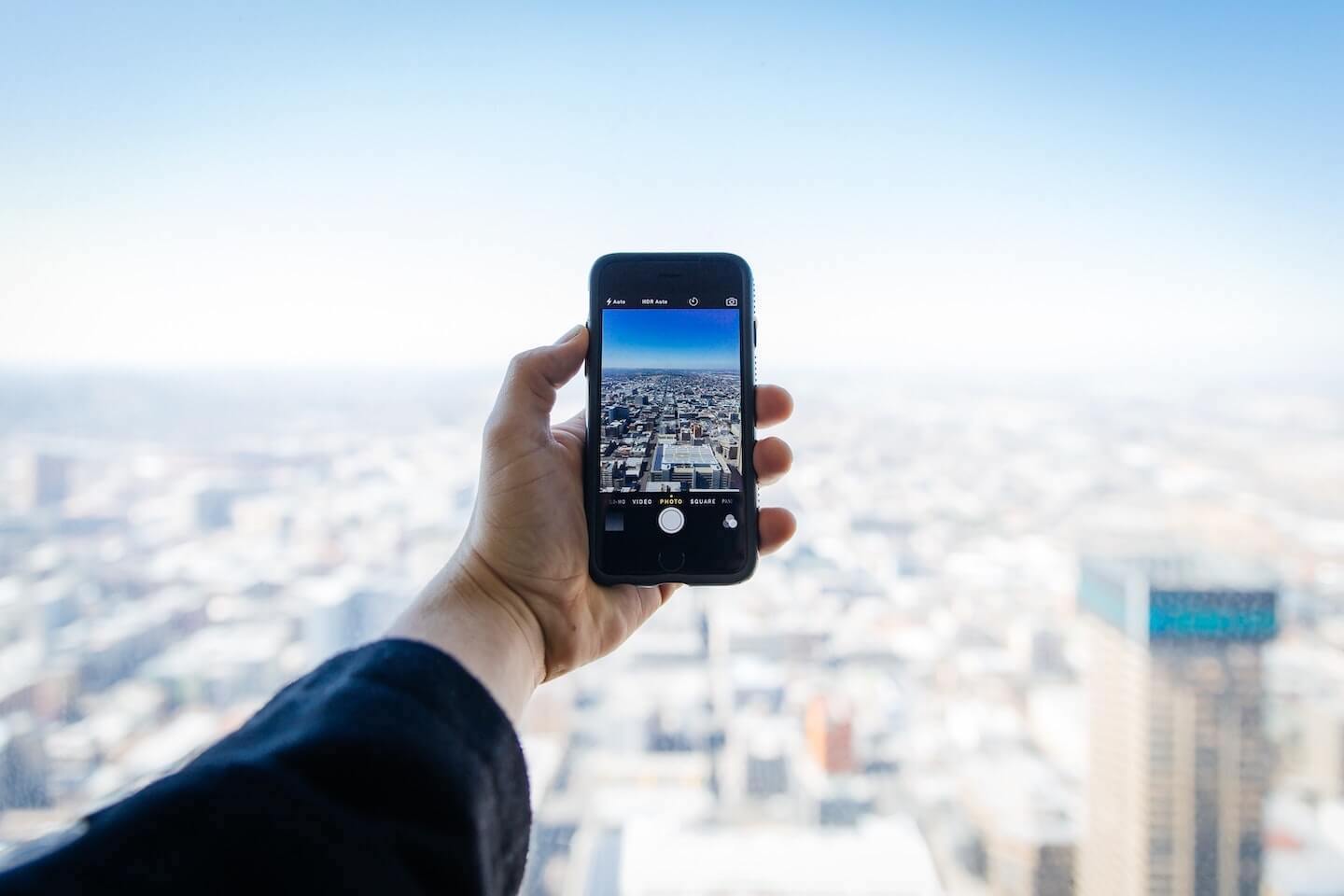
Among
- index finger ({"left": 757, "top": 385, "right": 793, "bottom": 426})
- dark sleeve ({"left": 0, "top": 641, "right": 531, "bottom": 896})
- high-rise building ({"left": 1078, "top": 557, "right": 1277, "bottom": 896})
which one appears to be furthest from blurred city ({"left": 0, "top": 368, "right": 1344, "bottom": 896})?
dark sleeve ({"left": 0, "top": 641, "right": 531, "bottom": 896})

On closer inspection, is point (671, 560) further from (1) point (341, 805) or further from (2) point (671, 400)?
(1) point (341, 805)

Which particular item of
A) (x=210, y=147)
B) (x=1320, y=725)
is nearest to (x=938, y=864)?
(x=1320, y=725)

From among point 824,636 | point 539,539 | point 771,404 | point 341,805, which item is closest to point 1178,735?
point 824,636

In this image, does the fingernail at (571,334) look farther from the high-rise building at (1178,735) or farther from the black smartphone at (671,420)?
the high-rise building at (1178,735)

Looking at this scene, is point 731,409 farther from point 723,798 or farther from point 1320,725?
point 1320,725

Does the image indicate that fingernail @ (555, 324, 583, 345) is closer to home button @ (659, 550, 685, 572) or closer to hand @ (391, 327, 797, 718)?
hand @ (391, 327, 797, 718)

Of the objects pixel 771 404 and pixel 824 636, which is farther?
pixel 824 636
